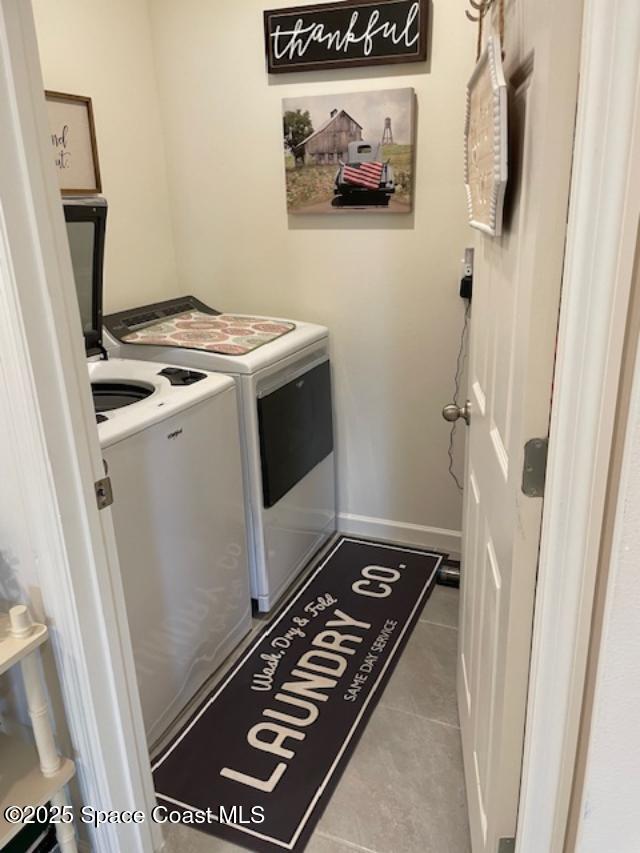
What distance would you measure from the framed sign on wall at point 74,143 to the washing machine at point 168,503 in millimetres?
539

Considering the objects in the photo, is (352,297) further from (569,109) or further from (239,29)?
(569,109)

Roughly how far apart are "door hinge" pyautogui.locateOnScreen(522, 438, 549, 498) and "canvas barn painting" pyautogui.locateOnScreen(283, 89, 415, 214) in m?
1.76

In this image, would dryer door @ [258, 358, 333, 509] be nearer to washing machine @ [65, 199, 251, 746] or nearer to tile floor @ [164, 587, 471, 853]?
washing machine @ [65, 199, 251, 746]

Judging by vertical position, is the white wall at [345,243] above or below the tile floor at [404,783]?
above

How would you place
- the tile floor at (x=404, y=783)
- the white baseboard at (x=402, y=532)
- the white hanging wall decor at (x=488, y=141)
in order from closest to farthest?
the white hanging wall decor at (x=488, y=141) → the tile floor at (x=404, y=783) → the white baseboard at (x=402, y=532)

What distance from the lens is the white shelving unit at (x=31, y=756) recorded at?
1200mm

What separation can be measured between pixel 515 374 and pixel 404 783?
4.20 ft

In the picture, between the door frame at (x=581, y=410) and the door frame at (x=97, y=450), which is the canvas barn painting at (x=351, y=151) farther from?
the door frame at (x=581, y=410)

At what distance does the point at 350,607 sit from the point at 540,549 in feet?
5.37

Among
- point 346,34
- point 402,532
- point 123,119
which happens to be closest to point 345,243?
point 346,34

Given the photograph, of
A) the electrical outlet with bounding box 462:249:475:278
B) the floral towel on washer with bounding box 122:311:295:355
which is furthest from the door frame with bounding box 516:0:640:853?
the floral towel on washer with bounding box 122:311:295:355

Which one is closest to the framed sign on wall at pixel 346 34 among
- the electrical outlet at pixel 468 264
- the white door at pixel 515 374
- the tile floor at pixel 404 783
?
the electrical outlet at pixel 468 264

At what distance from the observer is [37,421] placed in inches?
43.9

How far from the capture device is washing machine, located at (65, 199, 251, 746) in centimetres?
170
